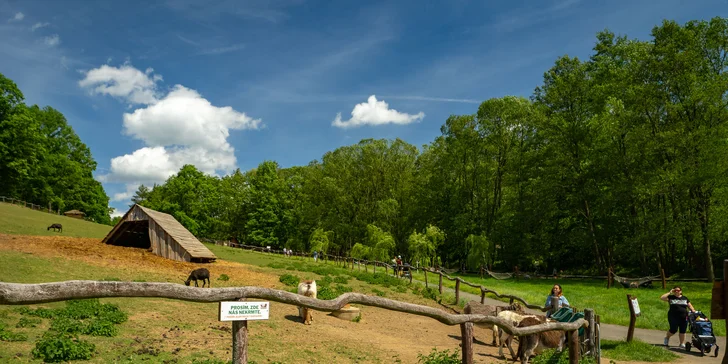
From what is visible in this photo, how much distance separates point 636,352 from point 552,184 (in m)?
29.6

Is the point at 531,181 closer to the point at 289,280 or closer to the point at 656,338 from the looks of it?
the point at 289,280

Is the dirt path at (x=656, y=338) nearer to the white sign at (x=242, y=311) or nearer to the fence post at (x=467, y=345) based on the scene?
the fence post at (x=467, y=345)

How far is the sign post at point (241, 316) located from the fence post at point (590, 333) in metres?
7.64

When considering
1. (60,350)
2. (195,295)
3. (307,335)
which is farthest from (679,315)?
(60,350)

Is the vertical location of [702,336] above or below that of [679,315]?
below

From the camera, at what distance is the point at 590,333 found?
9.75m

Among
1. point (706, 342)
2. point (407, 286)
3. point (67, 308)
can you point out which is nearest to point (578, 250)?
point (407, 286)

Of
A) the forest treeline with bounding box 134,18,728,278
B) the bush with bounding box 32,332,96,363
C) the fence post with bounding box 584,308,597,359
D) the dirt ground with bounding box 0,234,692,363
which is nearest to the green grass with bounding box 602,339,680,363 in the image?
the fence post with bounding box 584,308,597,359

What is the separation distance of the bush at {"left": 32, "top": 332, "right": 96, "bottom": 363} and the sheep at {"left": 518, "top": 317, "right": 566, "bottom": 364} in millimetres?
8617

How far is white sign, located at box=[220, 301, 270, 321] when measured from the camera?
16.4ft

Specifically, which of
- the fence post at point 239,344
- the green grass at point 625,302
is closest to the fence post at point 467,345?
the fence post at point 239,344

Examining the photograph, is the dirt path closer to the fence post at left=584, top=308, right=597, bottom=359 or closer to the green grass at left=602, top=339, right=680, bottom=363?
the green grass at left=602, top=339, right=680, bottom=363

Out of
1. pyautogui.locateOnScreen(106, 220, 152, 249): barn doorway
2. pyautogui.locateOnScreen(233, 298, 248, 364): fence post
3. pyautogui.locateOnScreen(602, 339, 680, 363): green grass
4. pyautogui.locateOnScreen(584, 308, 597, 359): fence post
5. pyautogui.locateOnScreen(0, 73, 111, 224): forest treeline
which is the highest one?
pyautogui.locateOnScreen(0, 73, 111, 224): forest treeline

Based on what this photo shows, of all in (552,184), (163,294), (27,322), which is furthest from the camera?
(552,184)
